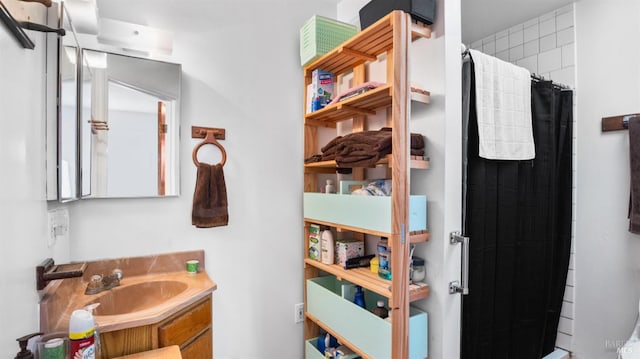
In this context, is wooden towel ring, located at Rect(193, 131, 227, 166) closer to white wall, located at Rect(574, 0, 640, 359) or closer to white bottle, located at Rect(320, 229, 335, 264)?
white bottle, located at Rect(320, 229, 335, 264)

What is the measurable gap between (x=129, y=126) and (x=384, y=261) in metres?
1.35

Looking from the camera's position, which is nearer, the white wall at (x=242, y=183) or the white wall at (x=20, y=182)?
the white wall at (x=20, y=182)

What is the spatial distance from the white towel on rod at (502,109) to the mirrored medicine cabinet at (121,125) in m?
1.50

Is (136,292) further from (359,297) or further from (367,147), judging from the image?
(367,147)

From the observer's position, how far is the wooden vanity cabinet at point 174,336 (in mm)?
1056

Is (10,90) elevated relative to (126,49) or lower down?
lower down

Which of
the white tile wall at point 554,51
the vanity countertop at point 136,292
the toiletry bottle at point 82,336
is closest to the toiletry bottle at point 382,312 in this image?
the vanity countertop at point 136,292

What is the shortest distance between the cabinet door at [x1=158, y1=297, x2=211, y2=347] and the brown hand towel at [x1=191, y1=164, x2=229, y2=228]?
1.34ft

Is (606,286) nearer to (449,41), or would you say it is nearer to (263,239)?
(449,41)

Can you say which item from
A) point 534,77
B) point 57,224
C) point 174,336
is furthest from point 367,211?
point 534,77

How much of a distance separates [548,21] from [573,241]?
1.48 m

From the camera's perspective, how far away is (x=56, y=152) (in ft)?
3.64

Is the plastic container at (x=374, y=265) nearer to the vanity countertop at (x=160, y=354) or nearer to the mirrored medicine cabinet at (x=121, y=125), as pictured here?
the vanity countertop at (x=160, y=354)

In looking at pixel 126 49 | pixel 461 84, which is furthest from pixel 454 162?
pixel 126 49
